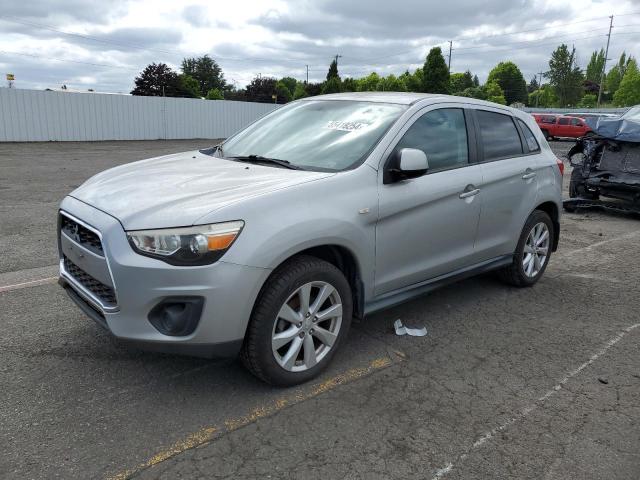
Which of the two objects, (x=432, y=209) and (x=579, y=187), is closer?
(x=432, y=209)

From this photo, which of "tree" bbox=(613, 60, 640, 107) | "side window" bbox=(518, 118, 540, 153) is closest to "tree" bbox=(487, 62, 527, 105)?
"tree" bbox=(613, 60, 640, 107)

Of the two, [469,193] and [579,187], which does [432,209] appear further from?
[579,187]

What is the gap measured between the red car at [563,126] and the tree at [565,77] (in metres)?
55.1

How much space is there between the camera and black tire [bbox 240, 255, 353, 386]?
297 centimetres

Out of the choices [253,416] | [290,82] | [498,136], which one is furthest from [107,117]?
[290,82]

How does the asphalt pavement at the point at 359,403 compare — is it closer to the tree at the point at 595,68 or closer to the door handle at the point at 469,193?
the door handle at the point at 469,193

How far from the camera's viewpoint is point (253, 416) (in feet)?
9.74

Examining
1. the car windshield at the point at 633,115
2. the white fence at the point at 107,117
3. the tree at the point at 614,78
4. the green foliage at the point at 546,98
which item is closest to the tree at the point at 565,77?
the green foliage at the point at 546,98

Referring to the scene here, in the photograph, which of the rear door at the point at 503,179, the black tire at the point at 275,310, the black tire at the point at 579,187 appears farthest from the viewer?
the black tire at the point at 579,187

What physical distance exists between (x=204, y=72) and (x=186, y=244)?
10374 centimetres

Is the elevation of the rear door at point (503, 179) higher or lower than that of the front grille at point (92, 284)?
higher

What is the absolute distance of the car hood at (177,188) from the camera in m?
2.86

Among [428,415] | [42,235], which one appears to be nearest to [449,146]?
[428,415]

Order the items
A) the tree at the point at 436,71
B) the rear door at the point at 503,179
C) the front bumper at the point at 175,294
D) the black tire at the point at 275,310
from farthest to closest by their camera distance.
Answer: the tree at the point at 436,71 < the rear door at the point at 503,179 < the black tire at the point at 275,310 < the front bumper at the point at 175,294
